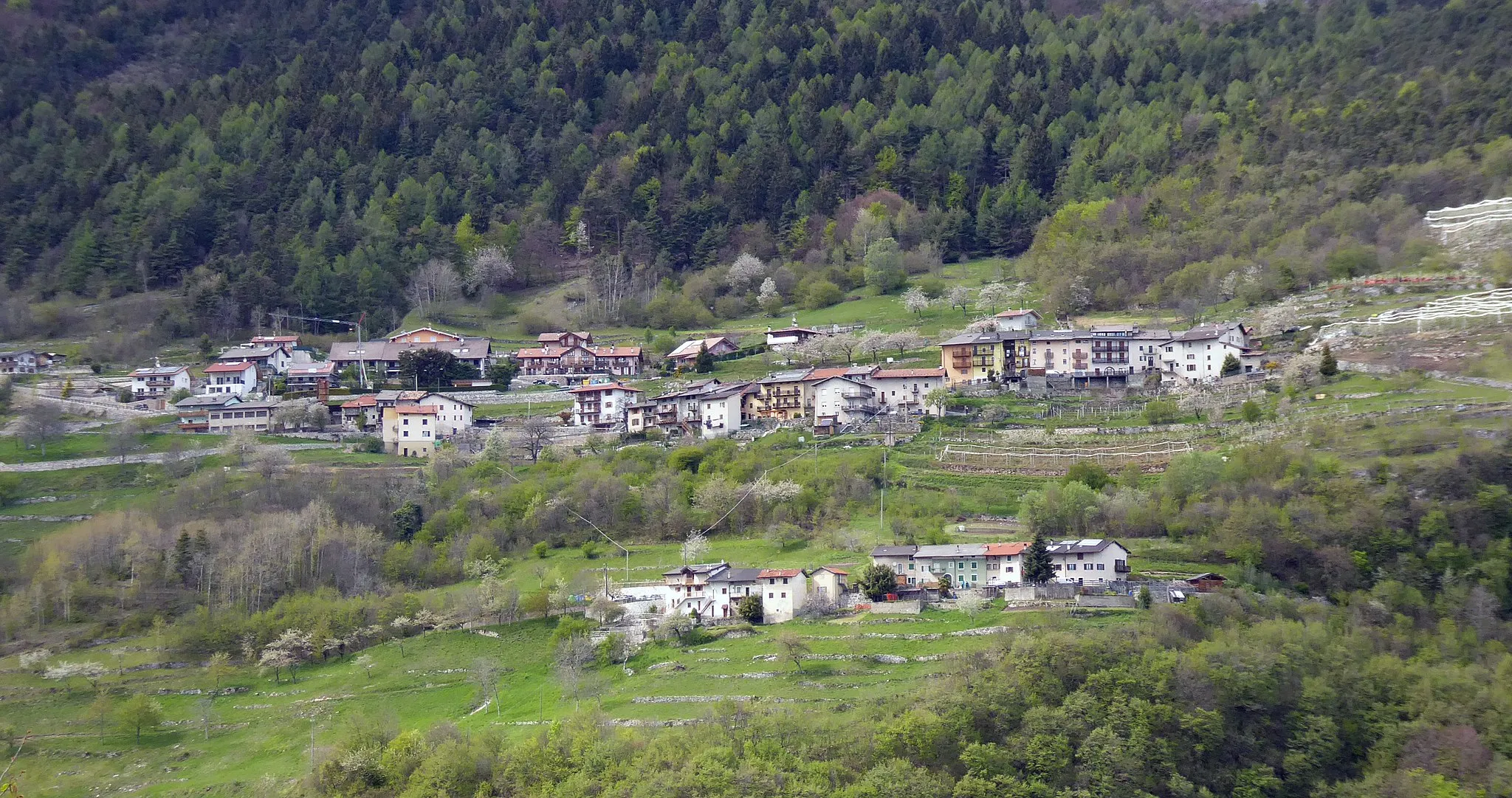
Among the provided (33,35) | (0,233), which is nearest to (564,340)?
(0,233)

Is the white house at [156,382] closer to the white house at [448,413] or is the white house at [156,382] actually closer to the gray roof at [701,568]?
the white house at [448,413]

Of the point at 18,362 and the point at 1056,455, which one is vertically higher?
the point at 18,362

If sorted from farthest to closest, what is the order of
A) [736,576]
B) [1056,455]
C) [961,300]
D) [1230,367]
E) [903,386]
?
[961,300] → [903,386] → [1230,367] → [1056,455] → [736,576]

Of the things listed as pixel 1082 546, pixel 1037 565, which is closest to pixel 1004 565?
pixel 1037 565

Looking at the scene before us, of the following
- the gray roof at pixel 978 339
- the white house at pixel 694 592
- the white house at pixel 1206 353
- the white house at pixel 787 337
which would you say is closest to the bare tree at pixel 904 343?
the gray roof at pixel 978 339

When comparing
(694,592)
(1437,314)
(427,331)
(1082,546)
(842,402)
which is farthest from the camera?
(427,331)

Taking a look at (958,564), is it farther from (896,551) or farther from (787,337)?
(787,337)
